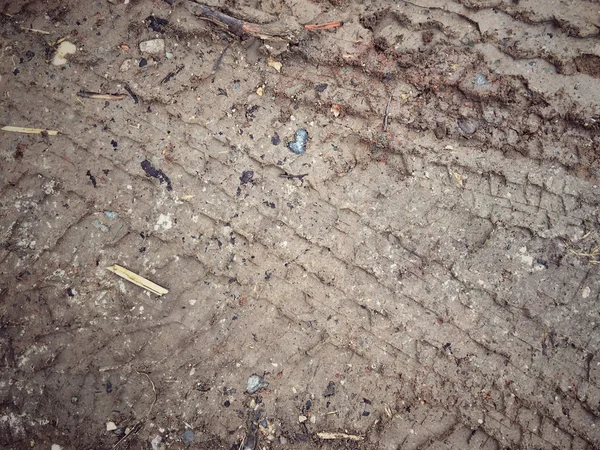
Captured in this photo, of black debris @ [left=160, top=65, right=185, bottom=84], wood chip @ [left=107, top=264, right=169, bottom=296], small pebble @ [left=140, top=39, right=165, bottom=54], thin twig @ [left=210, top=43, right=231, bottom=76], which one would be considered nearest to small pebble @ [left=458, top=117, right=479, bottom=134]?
thin twig @ [left=210, top=43, right=231, bottom=76]

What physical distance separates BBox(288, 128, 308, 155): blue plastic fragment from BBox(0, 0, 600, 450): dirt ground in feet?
0.14

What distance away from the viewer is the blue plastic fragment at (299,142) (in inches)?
106

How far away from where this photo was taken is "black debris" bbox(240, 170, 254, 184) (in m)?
2.68

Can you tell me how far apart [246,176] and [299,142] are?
0.36m

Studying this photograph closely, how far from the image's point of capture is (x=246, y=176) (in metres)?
2.68

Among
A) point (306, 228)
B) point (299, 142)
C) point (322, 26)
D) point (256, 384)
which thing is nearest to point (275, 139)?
point (299, 142)

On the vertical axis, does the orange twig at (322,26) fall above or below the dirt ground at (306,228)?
above

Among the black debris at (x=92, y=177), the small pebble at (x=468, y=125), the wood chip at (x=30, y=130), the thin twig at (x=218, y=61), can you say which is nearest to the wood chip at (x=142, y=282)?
the black debris at (x=92, y=177)

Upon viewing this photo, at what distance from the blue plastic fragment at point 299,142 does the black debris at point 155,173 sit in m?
0.72

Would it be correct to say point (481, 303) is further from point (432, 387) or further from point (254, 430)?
point (254, 430)

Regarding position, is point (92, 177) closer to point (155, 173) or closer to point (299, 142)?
point (155, 173)

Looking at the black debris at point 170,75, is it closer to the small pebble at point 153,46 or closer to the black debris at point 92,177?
the small pebble at point 153,46

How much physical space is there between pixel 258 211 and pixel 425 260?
0.97 meters

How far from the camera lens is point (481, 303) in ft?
8.45
